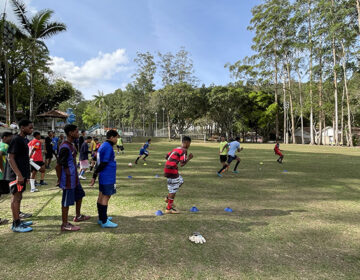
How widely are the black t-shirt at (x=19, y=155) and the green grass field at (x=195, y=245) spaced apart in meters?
1.03

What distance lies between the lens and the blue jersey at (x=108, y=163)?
395cm

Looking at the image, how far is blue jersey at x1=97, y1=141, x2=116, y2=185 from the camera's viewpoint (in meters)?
3.95

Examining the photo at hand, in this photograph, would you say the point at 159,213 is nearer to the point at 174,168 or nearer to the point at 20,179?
the point at 174,168

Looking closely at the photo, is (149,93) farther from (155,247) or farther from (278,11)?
(155,247)

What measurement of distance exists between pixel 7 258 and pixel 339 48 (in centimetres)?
4085

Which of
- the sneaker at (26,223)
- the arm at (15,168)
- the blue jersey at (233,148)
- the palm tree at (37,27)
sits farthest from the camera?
the palm tree at (37,27)

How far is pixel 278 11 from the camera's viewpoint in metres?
37.8

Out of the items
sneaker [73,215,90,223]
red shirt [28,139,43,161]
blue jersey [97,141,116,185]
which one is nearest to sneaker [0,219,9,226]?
sneaker [73,215,90,223]

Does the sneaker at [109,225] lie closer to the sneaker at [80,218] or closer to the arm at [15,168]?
the sneaker at [80,218]

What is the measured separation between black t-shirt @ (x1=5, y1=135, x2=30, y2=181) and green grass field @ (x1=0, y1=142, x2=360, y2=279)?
103 centimetres

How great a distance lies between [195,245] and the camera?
3.64m

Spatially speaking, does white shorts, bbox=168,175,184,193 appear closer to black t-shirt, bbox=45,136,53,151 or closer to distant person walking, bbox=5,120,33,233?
distant person walking, bbox=5,120,33,233

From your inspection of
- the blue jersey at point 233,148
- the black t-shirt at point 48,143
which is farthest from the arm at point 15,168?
the blue jersey at point 233,148

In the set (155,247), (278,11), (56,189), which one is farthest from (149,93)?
(155,247)
